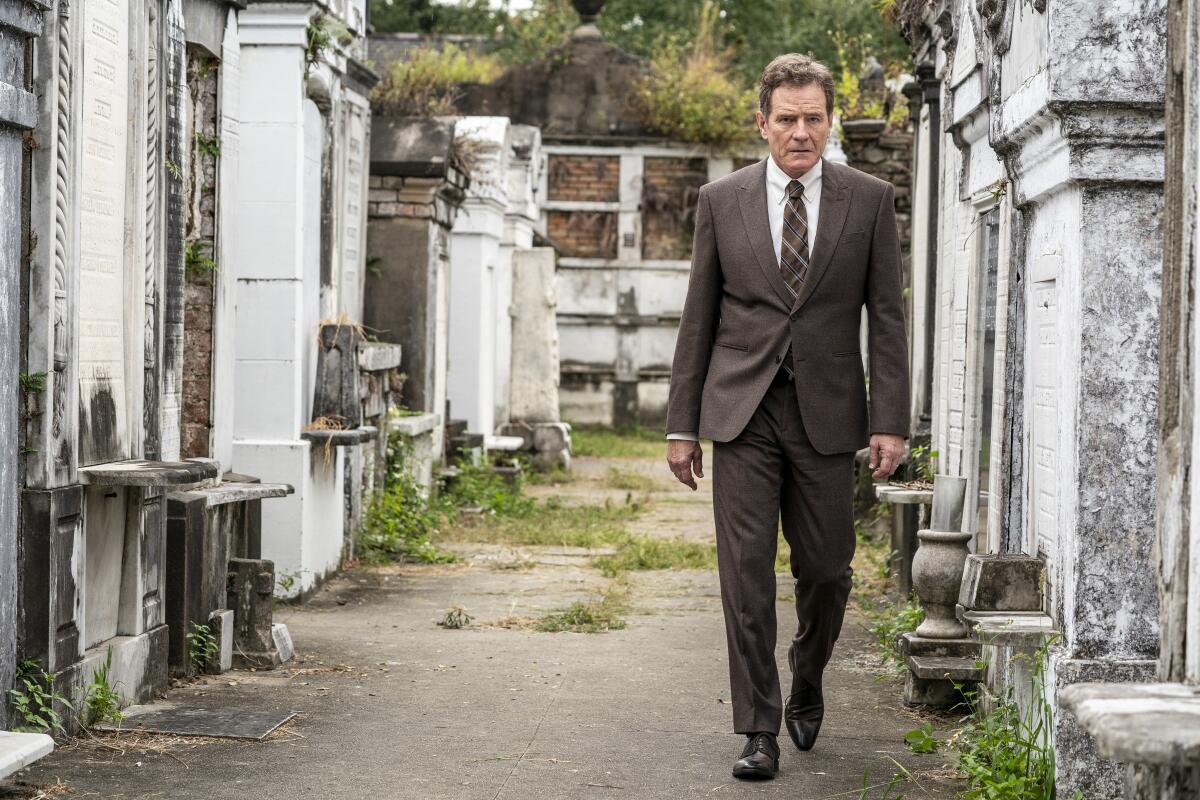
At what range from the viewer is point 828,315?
507 centimetres

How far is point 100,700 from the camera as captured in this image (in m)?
5.39

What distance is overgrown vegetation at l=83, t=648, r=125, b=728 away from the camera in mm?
5348

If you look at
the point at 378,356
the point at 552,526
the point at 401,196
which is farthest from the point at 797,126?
the point at 552,526

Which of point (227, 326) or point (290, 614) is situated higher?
point (227, 326)

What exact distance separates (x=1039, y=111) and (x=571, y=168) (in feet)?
59.7

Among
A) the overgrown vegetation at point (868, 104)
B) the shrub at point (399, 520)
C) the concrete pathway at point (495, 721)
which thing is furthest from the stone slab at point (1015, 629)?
the overgrown vegetation at point (868, 104)

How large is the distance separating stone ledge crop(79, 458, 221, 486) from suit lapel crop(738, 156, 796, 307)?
2.06 meters

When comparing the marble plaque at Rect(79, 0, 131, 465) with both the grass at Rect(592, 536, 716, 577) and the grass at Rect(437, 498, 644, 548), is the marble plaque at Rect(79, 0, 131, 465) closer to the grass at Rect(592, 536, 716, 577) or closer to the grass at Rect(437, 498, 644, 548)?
the grass at Rect(592, 536, 716, 577)

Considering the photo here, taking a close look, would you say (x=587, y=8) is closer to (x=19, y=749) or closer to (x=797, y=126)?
(x=797, y=126)

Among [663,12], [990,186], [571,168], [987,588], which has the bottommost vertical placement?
[987,588]

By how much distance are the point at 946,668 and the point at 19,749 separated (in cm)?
321

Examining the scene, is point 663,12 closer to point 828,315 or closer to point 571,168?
point 571,168

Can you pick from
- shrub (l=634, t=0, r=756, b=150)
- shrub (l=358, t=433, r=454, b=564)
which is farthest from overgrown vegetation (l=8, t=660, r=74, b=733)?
shrub (l=634, t=0, r=756, b=150)

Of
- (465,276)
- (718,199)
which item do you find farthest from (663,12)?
(718,199)
